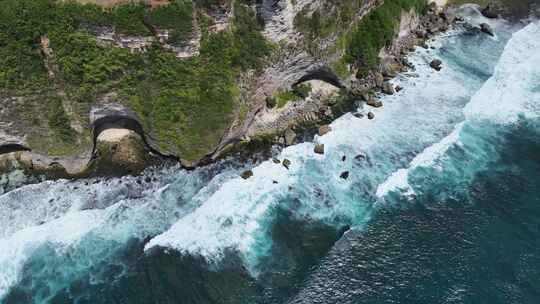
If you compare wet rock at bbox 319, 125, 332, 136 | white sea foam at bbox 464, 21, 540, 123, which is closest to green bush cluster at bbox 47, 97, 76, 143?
wet rock at bbox 319, 125, 332, 136

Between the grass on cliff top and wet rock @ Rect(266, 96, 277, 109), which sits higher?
the grass on cliff top

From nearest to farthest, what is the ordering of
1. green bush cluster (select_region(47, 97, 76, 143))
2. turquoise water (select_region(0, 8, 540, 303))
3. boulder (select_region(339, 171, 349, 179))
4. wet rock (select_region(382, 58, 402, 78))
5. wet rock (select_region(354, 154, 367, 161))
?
turquoise water (select_region(0, 8, 540, 303))
green bush cluster (select_region(47, 97, 76, 143))
boulder (select_region(339, 171, 349, 179))
wet rock (select_region(354, 154, 367, 161))
wet rock (select_region(382, 58, 402, 78))

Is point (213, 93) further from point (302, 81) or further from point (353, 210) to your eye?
point (353, 210)

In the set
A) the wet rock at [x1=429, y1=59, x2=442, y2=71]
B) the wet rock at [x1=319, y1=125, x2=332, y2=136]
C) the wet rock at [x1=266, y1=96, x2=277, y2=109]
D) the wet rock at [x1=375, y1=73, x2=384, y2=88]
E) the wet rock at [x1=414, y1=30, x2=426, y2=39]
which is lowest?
the wet rock at [x1=319, y1=125, x2=332, y2=136]

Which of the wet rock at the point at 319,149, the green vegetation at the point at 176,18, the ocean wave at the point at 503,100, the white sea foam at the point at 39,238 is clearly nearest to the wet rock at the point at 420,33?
the ocean wave at the point at 503,100

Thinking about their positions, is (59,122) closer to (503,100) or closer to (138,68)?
(138,68)

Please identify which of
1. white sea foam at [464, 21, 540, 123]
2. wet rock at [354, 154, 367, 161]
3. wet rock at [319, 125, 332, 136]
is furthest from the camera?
white sea foam at [464, 21, 540, 123]

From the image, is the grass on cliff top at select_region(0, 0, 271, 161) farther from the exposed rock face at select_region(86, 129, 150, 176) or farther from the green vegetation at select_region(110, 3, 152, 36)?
the exposed rock face at select_region(86, 129, 150, 176)

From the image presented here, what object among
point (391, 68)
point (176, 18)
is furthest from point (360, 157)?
point (176, 18)

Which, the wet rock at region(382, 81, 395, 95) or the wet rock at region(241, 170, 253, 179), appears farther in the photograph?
the wet rock at region(382, 81, 395, 95)
